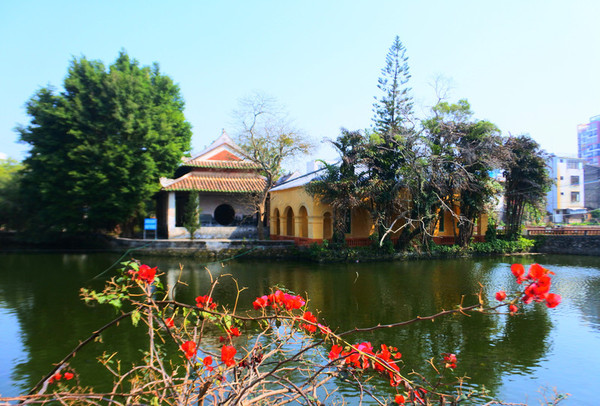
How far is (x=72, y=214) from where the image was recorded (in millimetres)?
18172

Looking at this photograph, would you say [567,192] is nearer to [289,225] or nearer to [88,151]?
[289,225]

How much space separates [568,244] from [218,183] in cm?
1605

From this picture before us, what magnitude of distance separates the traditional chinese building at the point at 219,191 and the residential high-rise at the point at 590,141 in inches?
2193

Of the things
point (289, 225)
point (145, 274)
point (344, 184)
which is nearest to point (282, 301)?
point (145, 274)

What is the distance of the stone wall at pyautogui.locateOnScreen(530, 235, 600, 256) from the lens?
18.0m

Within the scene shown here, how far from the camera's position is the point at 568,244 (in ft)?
61.2

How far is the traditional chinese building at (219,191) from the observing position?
20.6 m

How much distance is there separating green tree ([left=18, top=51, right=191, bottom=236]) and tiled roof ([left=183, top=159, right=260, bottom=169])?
2.20 meters

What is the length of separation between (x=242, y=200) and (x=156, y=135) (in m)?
5.34

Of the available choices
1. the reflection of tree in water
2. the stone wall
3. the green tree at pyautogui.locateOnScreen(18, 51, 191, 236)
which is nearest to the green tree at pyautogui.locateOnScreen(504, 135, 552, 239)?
the stone wall

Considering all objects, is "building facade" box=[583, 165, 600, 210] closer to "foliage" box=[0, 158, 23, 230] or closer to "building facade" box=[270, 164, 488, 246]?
"building facade" box=[270, 164, 488, 246]

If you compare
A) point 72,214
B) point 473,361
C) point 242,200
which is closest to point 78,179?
point 72,214

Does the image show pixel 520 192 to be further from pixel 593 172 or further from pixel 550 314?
pixel 593 172

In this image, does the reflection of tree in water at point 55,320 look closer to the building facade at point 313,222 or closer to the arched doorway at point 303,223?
the building facade at point 313,222
